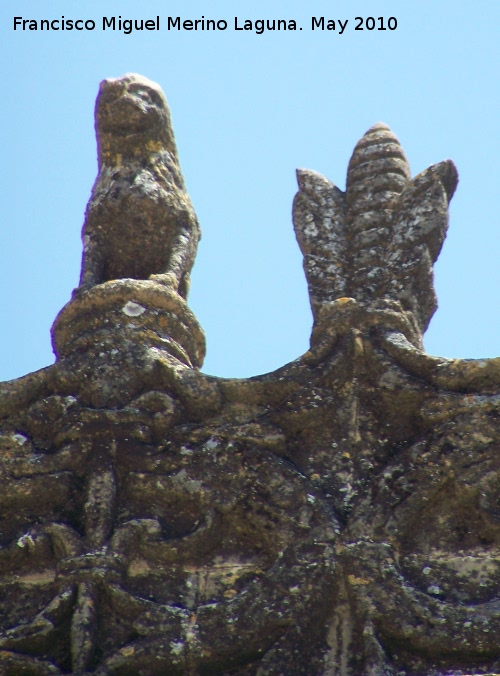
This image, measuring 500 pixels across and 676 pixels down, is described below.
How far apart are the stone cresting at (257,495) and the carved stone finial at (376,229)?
0.06ft

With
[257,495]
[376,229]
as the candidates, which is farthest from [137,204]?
[257,495]

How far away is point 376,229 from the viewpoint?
6578 mm

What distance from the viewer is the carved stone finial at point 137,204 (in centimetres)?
695

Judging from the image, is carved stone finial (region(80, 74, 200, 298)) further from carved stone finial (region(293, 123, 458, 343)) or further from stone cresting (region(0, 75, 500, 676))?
carved stone finial (region(293, 123, 458, 343))

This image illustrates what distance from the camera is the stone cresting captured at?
180 inches

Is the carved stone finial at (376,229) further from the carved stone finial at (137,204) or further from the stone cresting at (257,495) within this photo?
the carved stone finial at (137,204)

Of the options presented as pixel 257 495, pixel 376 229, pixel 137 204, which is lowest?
pixel 257 495

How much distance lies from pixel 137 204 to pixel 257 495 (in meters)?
2.39

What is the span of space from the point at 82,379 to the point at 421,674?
2054 millimetres

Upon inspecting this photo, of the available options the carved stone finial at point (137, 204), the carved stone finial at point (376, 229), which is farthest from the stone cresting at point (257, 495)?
the carved stone finial at point (137, 204)

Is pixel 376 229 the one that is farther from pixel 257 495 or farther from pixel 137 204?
pixel 257 495

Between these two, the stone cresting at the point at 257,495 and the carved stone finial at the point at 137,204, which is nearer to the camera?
the stone cresting at the point at 257,495

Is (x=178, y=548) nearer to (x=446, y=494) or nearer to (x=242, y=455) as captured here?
(x=242, y=455)

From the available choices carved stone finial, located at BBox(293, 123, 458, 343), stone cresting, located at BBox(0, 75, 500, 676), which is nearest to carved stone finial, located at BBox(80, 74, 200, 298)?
stone cresting, located at BBox(0, 75, 500, 676)
